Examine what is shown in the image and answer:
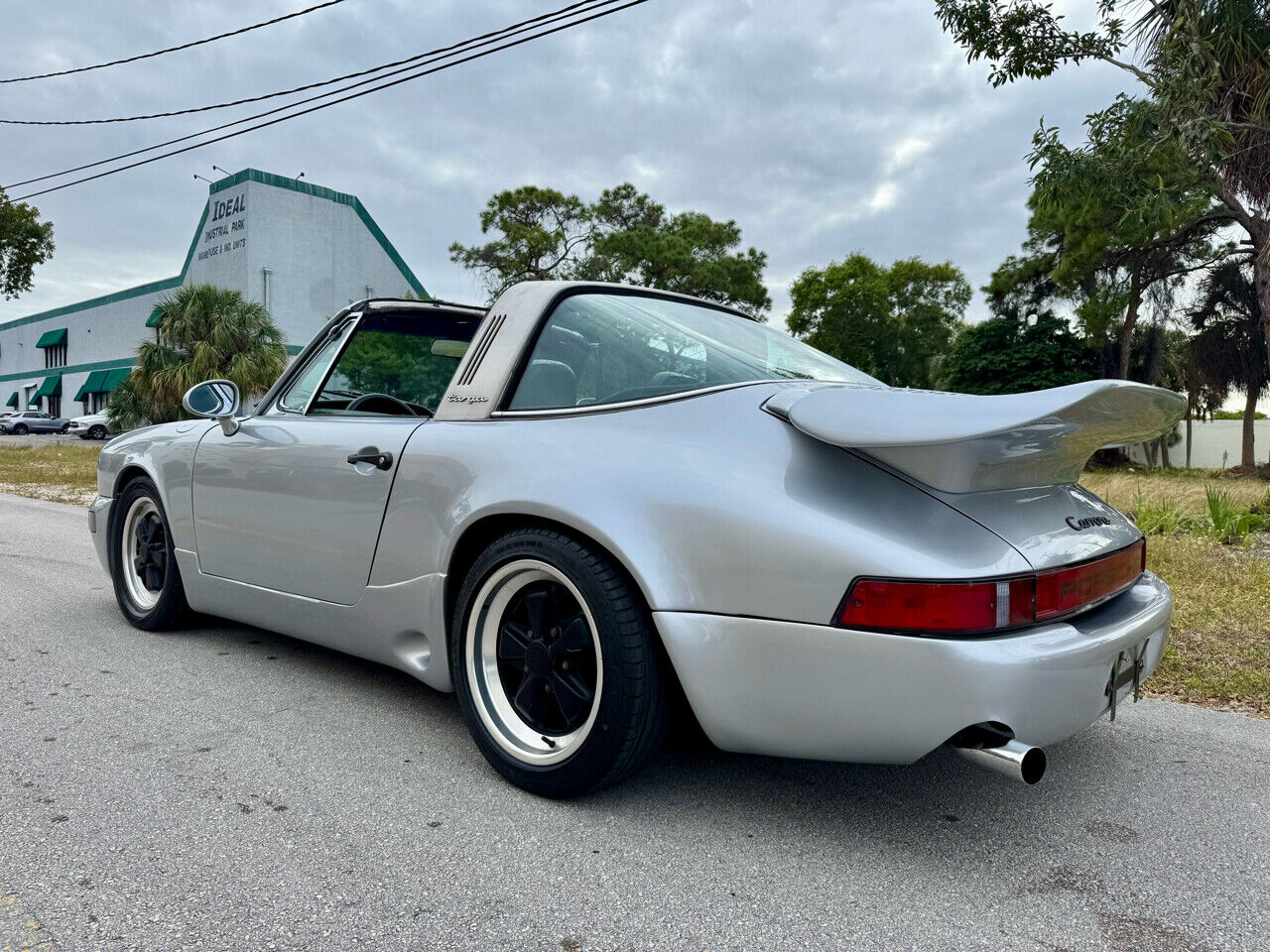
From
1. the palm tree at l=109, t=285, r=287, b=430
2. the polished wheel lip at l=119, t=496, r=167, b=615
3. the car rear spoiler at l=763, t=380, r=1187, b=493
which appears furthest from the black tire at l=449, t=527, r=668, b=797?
the palm tree at l=109, t=285, r=287, b=430

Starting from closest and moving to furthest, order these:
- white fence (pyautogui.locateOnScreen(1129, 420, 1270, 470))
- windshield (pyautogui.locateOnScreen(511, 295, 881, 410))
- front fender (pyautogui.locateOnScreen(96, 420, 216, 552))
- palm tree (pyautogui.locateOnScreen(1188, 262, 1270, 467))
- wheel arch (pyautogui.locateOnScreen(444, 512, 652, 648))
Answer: wheel arch (pyautogui.locateOnScreen(444, 512, 652, 648)), windshield (pyautogui.locateOnScreen(511, 295, 881, 410)), front fender (pyautogui.locateOnScreen(96, 420, 216, 552)), palm tree (pyautogui.locateOnScreen(1188, 262, 1270, 467)), white fence (pyautogui.locateOnScreen(1129, 420, 1270, 470))

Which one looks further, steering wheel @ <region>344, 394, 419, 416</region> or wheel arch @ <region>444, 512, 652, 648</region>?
steering wheel @ <region>344, 394, 419, 416</region>

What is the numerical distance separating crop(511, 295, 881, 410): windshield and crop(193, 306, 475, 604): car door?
51cm

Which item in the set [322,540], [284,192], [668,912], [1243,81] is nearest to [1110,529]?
[668,912]

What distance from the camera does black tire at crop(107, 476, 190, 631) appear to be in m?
3.70

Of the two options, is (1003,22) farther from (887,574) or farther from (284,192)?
(284,192)

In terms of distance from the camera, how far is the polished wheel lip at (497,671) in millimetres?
2244

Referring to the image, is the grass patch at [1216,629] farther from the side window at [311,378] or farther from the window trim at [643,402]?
the side window at [311,378]

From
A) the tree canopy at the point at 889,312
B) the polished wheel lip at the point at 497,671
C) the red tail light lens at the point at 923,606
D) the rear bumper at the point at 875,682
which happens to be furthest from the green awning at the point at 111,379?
the red tail light lens at the point at 923,606

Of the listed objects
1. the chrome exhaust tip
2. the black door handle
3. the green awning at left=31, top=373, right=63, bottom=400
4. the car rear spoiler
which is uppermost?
the green awning at left=31, top=373, right=63, bottom=400

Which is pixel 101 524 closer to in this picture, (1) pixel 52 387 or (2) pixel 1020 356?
(2) pixel 1020 356

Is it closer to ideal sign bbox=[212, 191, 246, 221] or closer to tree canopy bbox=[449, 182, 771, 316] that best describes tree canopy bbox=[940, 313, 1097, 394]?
tree canopy bbox=[449, 182, 771, 316]

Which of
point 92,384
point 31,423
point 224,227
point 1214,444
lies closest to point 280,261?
point 224,227

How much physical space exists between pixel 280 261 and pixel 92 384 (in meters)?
17.1
